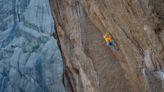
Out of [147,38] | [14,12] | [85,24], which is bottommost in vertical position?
[147,38]

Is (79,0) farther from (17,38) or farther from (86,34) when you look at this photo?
(17,38)

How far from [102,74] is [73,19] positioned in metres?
1.10

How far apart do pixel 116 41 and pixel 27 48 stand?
10.8m

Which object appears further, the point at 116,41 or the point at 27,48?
the point at 27,48

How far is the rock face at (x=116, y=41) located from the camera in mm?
2988

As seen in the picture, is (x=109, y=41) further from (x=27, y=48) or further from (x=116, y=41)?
(x=27, y=48)

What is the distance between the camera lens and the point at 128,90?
4086 millimetres

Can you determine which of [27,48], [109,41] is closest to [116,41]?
[109,41]

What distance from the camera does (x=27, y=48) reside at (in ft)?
46.8

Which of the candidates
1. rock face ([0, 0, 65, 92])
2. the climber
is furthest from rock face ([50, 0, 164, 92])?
rock face ([0, 0, 65, 92])

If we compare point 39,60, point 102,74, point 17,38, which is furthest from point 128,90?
point 17,38

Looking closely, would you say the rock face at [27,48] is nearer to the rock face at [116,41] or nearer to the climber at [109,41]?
the rock face at [116,41]

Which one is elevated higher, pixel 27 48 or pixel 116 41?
pixel 27 48

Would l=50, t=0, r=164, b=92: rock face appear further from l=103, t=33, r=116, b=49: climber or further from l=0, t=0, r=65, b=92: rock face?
l=0, t=0, r=65, b=92: rock face
